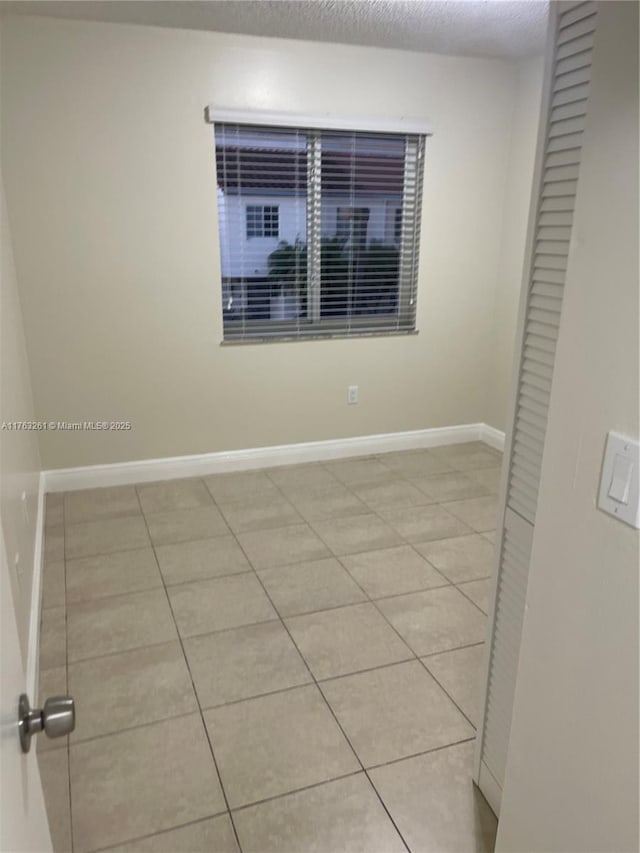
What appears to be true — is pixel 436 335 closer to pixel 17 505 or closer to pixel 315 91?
pixel 315 91

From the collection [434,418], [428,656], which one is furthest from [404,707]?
[434,418]

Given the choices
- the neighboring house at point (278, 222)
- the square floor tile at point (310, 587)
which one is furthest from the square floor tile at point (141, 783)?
the neighboring house at point (278, 222)

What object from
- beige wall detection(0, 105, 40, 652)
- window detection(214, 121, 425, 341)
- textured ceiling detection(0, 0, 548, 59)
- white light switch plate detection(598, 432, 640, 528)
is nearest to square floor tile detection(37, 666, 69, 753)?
beige wall detection(0, 105, 40, 652)

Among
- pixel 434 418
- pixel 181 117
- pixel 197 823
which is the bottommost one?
pixel 197 823

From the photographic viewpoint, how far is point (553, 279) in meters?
1.14

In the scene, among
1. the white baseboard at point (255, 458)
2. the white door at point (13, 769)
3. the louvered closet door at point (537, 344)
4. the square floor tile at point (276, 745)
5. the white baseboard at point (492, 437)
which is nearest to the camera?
the white door at point (13, 769)

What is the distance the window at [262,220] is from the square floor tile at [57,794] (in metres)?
2.72

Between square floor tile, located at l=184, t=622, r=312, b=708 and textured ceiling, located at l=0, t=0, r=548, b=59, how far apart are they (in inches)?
105

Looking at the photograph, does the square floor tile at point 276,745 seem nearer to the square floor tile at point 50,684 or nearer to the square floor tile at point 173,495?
the square floor tile at point 50,684

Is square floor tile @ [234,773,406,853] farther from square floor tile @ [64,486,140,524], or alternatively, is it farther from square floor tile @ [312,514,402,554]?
square floor tile @ [64,486,140,524]

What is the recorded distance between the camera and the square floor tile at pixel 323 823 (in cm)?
150

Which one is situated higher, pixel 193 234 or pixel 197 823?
pixel 193 234

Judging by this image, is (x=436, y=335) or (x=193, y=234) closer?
(x=193, y=234)

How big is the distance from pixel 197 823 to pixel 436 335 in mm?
3181
